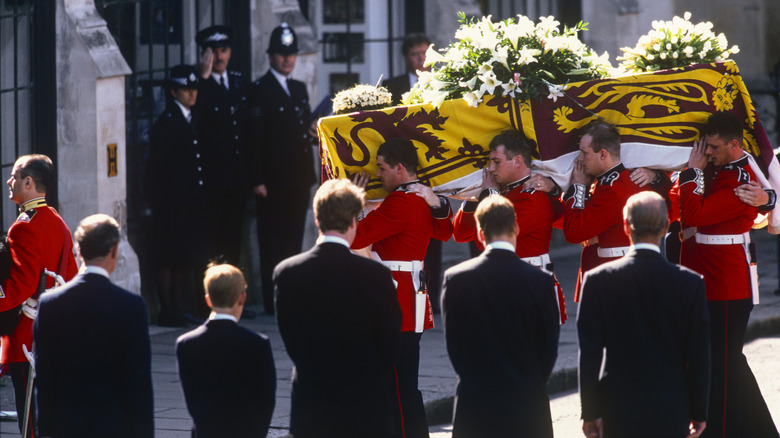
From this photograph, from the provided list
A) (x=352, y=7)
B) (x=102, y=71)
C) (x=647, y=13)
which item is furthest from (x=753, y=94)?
(x=102, y=71)

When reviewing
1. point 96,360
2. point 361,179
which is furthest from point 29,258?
point 361,179

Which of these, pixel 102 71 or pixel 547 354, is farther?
pixel 102 71

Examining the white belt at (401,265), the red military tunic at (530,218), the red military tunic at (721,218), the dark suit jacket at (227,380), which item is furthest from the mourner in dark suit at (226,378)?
the red military tunic at (721,218)

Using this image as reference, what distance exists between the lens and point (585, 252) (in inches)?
283

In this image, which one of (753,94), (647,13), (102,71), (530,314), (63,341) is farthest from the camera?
(753,94)

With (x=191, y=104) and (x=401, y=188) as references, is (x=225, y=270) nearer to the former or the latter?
(x=401, y=188)

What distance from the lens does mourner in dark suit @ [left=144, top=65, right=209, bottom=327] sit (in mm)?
10688

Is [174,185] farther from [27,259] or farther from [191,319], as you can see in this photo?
[27,259]

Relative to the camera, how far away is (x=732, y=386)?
6891 mm

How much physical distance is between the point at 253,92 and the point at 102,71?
1.76m

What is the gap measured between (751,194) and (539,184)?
1.14 metres

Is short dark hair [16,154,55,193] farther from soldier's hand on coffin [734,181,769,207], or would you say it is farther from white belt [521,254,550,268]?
soldier's hand on coffin [734,181,769,207]

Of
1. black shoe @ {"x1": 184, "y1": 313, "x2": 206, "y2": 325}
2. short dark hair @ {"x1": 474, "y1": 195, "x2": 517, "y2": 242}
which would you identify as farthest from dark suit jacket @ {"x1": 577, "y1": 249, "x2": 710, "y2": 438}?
black shoe @ {"x1": 184, "y1": 313, "x2": 206, "y2": 325}

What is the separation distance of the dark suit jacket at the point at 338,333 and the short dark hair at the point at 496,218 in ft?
1.68
